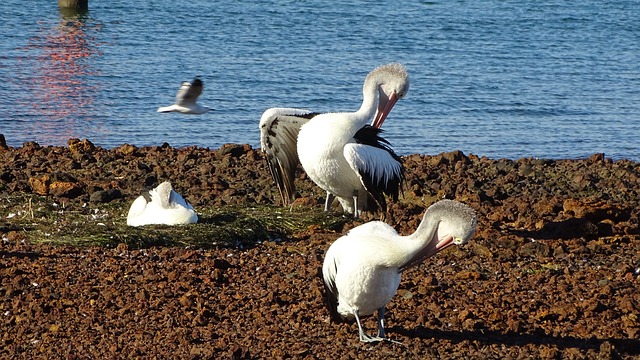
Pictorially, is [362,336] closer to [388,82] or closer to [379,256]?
[379,256]

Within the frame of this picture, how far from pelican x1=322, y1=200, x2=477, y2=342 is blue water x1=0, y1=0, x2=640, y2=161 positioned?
9.06m

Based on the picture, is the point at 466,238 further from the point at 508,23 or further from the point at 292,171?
the point at 508,23

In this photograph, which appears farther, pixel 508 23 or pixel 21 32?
pixel 508 23

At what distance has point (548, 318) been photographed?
22.9ft

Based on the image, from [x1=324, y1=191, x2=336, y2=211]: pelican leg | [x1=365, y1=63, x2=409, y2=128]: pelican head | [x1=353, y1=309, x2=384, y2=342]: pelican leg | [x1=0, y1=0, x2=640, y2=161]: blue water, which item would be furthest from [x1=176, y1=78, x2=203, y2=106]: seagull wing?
[x1=0, y1=0, x2=640, y2=161]: blue water

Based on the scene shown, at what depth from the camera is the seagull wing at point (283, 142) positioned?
9.88 metres

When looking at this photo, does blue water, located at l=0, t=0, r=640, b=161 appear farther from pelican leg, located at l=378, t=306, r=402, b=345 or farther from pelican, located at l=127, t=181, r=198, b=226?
pelican leg, located at l=378, t=306, r=402, b=345

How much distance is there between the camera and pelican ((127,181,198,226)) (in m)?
9.13

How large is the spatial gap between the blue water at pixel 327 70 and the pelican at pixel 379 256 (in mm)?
9056

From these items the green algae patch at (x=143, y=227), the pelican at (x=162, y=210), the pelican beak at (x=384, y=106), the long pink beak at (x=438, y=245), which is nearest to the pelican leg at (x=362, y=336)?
the long pink beak at (x=438, y=245)

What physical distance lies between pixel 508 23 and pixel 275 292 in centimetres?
2326

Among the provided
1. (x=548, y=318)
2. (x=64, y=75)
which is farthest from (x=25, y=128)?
(x=548, y=318)

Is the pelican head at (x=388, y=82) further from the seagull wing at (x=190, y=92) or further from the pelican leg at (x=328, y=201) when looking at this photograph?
the seagull wing at (x=190, y=92)

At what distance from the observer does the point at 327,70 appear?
21.5 metres
